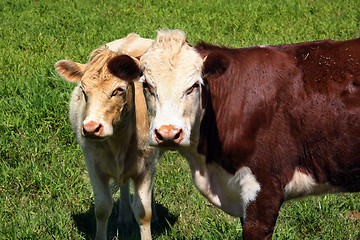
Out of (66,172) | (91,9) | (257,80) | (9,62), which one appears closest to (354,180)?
(257,80)

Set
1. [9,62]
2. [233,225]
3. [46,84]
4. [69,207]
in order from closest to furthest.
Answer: [233,225] < [69,207] < [46,84] < [9,62]

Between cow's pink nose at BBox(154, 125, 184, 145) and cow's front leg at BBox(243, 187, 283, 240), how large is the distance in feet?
2.81

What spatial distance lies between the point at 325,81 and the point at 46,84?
4.61m

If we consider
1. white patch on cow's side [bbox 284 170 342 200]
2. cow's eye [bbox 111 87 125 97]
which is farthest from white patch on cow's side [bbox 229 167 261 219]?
cow's eye [bbox 111 87 125 97]

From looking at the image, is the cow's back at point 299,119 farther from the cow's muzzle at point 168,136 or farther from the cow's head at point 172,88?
the cow's muzzle at point 168,136

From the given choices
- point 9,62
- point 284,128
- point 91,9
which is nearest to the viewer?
point 284,128

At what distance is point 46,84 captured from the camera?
7266mm

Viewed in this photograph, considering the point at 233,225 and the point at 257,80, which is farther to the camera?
the point at 233,225

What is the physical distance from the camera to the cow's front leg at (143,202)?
4836 millimetres

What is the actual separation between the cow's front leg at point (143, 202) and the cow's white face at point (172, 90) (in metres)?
1.22

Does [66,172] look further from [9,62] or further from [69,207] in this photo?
[9,62]

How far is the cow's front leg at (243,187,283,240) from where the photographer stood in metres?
3.75

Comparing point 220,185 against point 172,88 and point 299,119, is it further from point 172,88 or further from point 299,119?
point 172,88

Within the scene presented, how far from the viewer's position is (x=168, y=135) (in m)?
3.29
